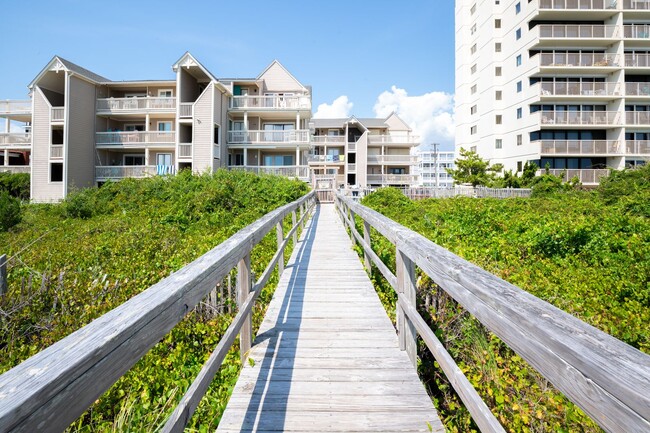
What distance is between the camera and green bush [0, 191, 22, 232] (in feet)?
42.4

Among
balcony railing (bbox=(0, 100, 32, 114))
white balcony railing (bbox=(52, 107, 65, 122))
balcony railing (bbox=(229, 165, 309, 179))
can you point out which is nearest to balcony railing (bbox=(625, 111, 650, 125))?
balcony railing (bbox=(229, 165, 309, 179))

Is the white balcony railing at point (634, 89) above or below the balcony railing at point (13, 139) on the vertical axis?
above

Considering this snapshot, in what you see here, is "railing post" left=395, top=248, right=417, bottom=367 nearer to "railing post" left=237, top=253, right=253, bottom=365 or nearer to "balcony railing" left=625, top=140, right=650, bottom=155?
"railing post" left=237, top=253, right=253, bottom=365

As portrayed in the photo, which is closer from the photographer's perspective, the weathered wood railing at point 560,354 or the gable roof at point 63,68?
the weathered wood railing at point 560,354

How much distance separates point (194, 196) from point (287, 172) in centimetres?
1584

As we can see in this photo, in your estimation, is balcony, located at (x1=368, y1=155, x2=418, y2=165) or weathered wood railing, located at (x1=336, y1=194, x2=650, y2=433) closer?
weathered wood railing, located at (x1=336, y1=194, x2=650, y2=433)

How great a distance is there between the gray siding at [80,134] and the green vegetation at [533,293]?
25.9 meters

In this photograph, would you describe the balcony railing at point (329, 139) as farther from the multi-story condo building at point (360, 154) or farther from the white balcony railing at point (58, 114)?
the white balcony railing at point (58, 114)

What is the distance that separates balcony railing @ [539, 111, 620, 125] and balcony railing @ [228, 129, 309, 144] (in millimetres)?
19848

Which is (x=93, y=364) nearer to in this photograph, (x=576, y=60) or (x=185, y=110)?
(x=185, y=110)

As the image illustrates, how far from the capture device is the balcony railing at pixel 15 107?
30.2 m

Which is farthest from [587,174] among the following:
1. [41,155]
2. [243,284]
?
[41,155]

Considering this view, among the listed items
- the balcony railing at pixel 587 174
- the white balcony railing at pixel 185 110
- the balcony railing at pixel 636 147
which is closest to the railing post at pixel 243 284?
the white balcony railing at pixel 185 110

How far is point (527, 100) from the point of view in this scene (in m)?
32.9
